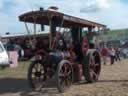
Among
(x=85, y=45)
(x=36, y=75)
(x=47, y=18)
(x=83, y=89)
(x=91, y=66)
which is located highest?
(x=47, y=18)

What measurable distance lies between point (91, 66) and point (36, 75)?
8.15ft

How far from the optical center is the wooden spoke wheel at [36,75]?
14.3 metres

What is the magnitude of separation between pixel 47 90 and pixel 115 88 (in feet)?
7.31

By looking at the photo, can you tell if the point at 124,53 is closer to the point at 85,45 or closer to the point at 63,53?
the point at 85,45

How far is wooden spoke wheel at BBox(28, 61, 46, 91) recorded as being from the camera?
14344mm

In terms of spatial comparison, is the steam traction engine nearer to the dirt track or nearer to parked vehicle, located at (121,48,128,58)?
the dirt track

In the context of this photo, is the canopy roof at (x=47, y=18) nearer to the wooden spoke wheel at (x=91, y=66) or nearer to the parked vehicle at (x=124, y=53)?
the wooden spoke wheel at (x=91, y=66)

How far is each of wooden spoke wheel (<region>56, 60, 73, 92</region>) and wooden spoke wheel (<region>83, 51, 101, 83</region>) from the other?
1441 millimetres

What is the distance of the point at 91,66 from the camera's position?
52.7 ft

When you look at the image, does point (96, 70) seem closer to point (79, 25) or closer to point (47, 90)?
point (79, 25)

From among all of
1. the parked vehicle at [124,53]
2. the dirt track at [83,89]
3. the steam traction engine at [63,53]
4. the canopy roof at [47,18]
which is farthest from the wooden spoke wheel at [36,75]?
the parked vehicle at [124,53]

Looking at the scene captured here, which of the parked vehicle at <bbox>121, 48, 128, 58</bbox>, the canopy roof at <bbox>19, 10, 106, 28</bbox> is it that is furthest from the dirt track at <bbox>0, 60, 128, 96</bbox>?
the parked vehicle at <bbox>121, 48, 128, 58</bbox>

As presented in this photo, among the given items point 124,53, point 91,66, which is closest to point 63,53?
point 91,66

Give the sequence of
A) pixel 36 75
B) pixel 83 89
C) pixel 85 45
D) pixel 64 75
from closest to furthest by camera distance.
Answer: pixel 64 75 → pixel 83 89 → pixel 36 75 → pixel 85 45
